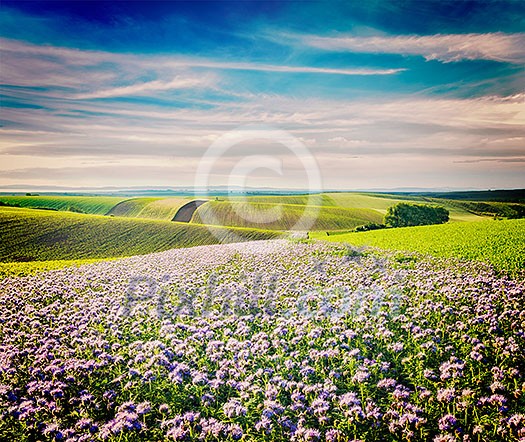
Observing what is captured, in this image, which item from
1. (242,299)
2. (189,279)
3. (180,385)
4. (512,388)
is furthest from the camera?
(189,279)

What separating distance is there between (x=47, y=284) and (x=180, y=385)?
10380mm

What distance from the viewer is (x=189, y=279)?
1368 cm

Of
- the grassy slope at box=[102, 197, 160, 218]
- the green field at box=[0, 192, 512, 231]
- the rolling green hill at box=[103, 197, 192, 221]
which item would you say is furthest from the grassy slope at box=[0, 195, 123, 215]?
the rolling green hill at box=[103, 197, 192, 221]

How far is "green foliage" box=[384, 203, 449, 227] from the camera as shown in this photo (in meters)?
75.3

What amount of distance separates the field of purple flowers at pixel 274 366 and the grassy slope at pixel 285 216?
2941 inches

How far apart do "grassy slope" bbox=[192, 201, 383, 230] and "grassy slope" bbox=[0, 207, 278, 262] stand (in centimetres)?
2585

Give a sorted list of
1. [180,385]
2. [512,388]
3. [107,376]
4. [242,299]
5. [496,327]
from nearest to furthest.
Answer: [512,388]
[180,385]
[107,376]
[496,327]
[242,299]

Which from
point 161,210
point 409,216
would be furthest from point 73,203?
point 409,216

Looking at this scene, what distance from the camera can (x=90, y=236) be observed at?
50.1m

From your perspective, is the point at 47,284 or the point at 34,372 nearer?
the point at 34,372

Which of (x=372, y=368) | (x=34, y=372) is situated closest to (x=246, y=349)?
(x=372, y=368)

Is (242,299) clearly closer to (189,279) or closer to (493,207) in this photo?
(189,279)

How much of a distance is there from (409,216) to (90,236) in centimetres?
6169

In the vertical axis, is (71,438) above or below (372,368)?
below
